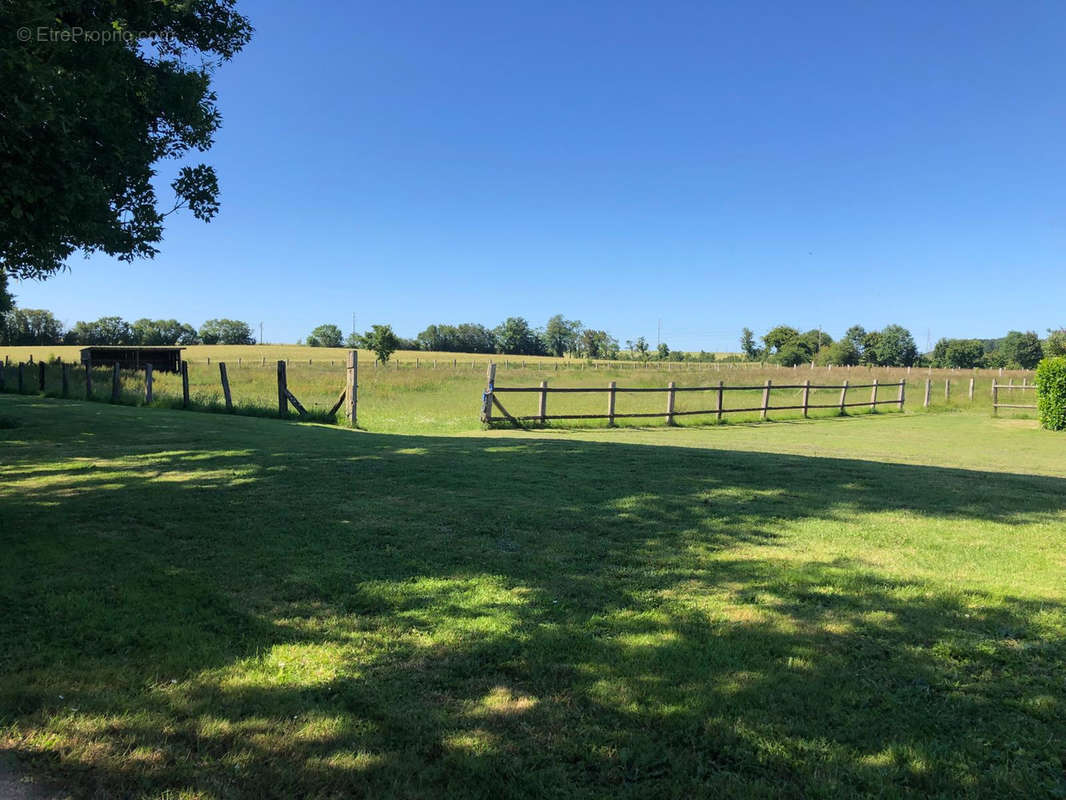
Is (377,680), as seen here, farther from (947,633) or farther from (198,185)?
(198,185)

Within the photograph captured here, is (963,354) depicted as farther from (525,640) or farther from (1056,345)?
(525,640)

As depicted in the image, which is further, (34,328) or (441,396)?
(34,328)

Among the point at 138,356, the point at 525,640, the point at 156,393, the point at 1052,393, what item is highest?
the point at 1052,393

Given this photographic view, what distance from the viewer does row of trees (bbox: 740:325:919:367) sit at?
319ft

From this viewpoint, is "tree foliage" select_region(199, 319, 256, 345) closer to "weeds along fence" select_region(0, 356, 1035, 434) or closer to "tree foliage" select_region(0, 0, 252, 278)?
"weeds along fence" select_region(0, 356, 1035, 434)

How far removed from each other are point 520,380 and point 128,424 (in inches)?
1296

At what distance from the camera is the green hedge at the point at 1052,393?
18.9 meters

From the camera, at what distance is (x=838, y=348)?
96125mm

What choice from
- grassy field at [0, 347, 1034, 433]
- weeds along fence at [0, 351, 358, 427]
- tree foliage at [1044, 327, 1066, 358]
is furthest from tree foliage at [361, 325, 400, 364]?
tree foliage at [1044, 327, 1066, 358]

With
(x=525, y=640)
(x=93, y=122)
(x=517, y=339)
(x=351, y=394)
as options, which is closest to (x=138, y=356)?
(x=351, y=394)

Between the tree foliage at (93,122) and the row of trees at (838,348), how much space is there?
312ft

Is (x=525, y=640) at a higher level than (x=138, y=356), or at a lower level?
lower

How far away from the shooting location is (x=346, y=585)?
3.89m

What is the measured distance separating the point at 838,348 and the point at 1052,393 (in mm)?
84160
